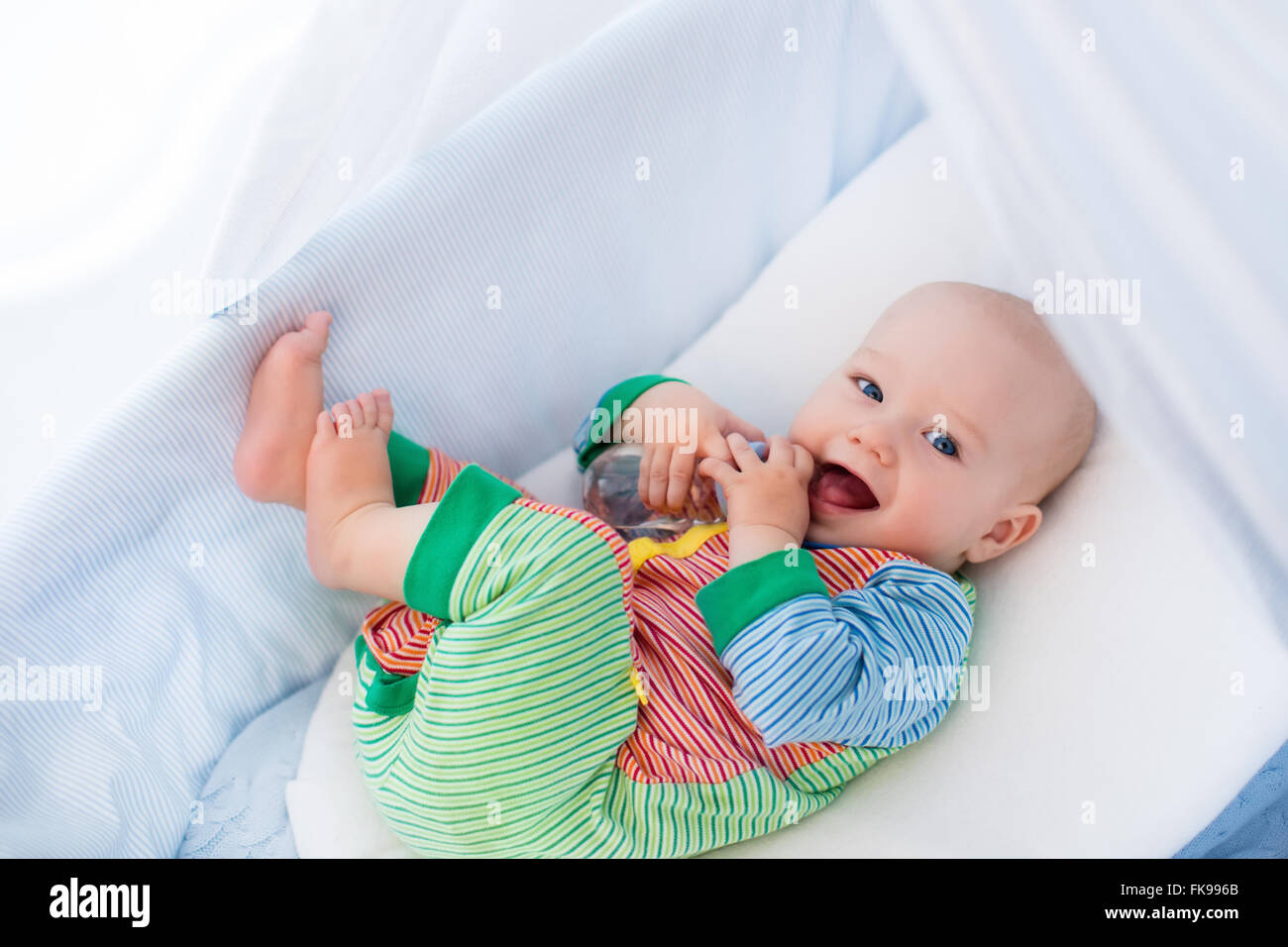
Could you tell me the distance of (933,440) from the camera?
3.89 feet

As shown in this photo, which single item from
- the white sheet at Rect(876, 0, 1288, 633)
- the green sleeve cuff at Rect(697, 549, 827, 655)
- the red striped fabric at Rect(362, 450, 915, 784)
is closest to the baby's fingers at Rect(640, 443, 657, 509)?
the red striped fabric at Rect(362, 450, 915, 784)

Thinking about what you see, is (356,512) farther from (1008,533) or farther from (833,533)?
(1008,533)

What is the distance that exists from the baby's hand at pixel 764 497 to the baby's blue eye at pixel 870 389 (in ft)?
0.37

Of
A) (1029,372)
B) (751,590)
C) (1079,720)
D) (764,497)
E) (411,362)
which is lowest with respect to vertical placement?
(1079,720)

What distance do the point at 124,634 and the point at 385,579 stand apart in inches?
10.5

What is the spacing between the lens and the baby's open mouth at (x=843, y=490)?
4.04 feet

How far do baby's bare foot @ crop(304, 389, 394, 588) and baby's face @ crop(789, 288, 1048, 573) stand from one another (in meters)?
0.49

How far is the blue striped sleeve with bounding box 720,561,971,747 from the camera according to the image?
1.02m

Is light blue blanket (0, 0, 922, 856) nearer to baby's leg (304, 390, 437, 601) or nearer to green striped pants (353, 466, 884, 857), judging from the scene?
baby's leg (304, 390, 437, 601)

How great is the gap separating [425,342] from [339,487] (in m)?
0.24

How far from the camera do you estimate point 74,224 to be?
1.39 m

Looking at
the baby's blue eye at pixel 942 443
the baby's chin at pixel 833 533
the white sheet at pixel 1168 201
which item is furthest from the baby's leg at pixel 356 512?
the white sheet at pixel 1168 201

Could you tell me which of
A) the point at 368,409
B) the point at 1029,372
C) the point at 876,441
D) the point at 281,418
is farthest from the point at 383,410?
the point at 1029,372
